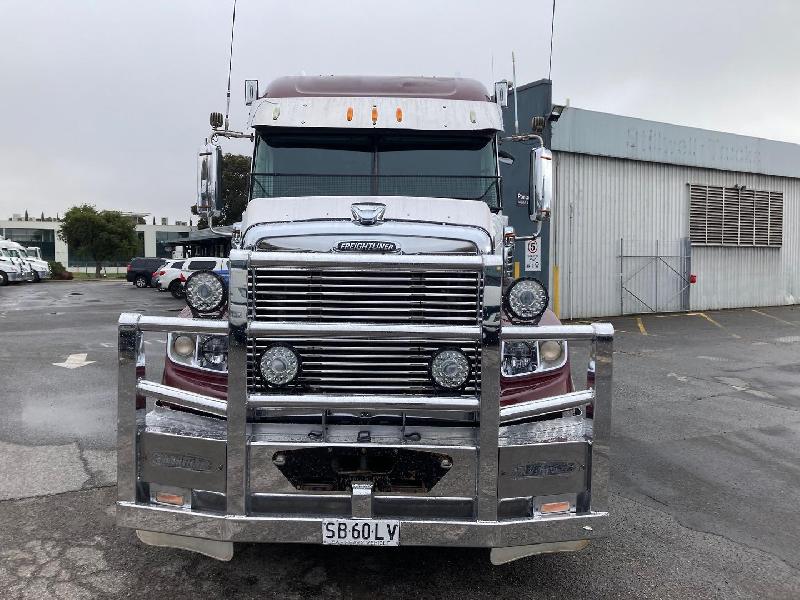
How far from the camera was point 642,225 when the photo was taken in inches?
749

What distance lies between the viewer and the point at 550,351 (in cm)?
364

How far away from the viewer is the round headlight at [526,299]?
3.34 metres

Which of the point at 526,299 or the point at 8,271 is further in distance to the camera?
the point at 8,271

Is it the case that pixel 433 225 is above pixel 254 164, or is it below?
below

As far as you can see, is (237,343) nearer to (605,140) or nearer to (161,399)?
(161,399)

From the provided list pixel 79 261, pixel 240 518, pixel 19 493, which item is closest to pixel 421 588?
pixel 240 518

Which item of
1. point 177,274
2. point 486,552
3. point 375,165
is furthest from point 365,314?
point 177,274

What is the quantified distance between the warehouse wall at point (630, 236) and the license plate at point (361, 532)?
48.2 ft

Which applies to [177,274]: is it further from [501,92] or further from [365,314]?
[365,314]

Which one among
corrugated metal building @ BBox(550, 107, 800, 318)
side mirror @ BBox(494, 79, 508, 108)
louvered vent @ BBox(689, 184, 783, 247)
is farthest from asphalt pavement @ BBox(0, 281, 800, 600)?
louvered vent @ BBox(689, 184, 783, 247)

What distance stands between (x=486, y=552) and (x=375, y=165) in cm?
291

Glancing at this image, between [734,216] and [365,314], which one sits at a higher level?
[734,216]

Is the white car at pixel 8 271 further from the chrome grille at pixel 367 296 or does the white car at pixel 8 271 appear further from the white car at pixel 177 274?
the chrome grille at pixel 367 296

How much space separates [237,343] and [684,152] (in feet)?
63.9
